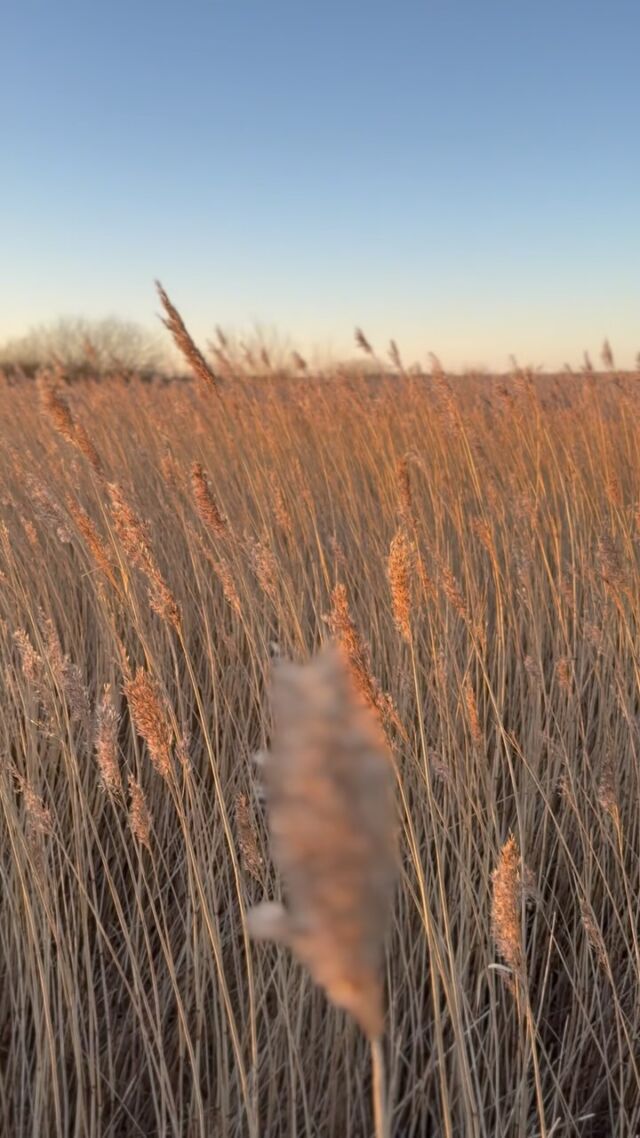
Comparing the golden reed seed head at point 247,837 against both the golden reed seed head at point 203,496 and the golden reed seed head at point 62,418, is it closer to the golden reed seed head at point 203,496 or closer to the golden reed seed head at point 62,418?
the golden reed seed head at point 203,496

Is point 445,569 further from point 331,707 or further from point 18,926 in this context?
point 331,707

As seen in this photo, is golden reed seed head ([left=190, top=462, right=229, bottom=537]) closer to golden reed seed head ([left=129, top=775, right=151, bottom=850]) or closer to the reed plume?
golden reed seed head ([left=129, top=775, right=151, bottom=850])

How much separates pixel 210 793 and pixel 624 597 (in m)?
0.96

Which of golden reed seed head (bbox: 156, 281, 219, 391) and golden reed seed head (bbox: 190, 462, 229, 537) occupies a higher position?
golden reed seed head (bbox: 156, 281, 219, 391)

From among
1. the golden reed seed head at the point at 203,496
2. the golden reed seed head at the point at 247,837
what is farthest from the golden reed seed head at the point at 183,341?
the golden reed seed head at the point at 247,837

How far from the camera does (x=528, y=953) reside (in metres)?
1.55

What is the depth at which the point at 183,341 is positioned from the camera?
6.47 feet

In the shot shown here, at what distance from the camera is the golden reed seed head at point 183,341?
1934 mm

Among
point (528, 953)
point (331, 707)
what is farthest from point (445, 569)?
point (331, 707)

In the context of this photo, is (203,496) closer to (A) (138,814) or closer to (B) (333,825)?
(A) (138,814)

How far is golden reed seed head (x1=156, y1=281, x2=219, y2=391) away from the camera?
6.34ft

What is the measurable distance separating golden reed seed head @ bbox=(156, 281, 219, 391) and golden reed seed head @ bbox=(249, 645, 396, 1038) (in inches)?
70.7

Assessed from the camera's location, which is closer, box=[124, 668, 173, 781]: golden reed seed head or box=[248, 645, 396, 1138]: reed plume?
box=[248, 645, 396, 1138]: reed plume

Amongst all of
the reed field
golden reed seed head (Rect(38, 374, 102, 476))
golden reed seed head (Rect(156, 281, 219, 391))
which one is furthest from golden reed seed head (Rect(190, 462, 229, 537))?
golden reed seed head (Rect(156, 281, 219, 391))
